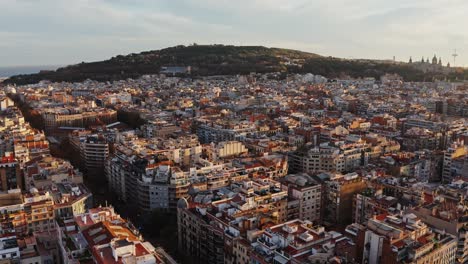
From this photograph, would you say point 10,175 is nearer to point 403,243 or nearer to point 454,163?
point 403,243

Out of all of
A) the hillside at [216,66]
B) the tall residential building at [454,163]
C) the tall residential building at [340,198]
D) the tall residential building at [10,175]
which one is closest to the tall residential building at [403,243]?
the tall residential building at [340,198]

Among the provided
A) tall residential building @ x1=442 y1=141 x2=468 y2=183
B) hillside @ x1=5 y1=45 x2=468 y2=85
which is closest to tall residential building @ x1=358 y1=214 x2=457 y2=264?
tall residential building @ x1=442 y1=141 x2=468 y2=183

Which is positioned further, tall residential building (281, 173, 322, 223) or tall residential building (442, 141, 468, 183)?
tall residential building (442, 141, 468, 183)

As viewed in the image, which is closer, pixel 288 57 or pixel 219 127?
pixel 219 127

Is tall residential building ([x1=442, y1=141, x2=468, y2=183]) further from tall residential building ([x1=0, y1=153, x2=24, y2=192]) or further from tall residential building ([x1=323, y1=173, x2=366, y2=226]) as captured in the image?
tall residential building ([x1=0, y1=153, x2=24, y2=192])

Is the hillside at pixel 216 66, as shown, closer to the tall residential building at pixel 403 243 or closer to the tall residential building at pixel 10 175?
the tall residential building at pixel 10 175

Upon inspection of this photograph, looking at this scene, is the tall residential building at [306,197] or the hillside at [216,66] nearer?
the tall residential building at [306,197]

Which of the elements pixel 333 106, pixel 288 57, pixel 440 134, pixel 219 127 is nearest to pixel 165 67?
pixel 288 57

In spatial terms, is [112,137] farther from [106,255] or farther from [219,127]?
[106,255]
